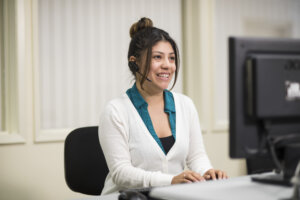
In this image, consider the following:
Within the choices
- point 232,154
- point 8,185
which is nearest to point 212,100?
point 8,185

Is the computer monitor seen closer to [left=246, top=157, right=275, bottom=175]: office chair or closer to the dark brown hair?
the dark brown hair

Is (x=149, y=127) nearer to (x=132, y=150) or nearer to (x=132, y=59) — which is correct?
(x=132, y=150)

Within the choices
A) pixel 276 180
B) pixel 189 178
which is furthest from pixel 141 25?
pixel 276 180

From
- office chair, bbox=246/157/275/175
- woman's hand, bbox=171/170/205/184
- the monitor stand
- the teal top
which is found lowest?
office chair, bbox=246/157/275/175

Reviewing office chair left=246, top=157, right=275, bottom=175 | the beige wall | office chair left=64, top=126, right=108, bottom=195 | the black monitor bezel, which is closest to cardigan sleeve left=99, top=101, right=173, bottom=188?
office chair left=64, top=126, right=108, bottom=195

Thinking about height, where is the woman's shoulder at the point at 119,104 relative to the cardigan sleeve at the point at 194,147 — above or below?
above

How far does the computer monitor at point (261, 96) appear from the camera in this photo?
1022mm

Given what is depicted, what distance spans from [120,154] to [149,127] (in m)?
0.18

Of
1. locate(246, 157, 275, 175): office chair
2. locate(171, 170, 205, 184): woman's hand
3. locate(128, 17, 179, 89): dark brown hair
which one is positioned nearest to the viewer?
locate(171, 170, 205, 184): woman's hand

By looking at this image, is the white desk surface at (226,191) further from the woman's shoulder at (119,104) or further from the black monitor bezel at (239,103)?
the woman's shoulder at (119,104)

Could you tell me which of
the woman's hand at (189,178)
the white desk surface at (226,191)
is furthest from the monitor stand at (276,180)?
the woman's hand at (189,178)

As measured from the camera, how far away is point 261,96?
1.02m

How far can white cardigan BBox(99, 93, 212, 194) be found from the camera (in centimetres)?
166

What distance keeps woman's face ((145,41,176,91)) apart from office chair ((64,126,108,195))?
420 mm
